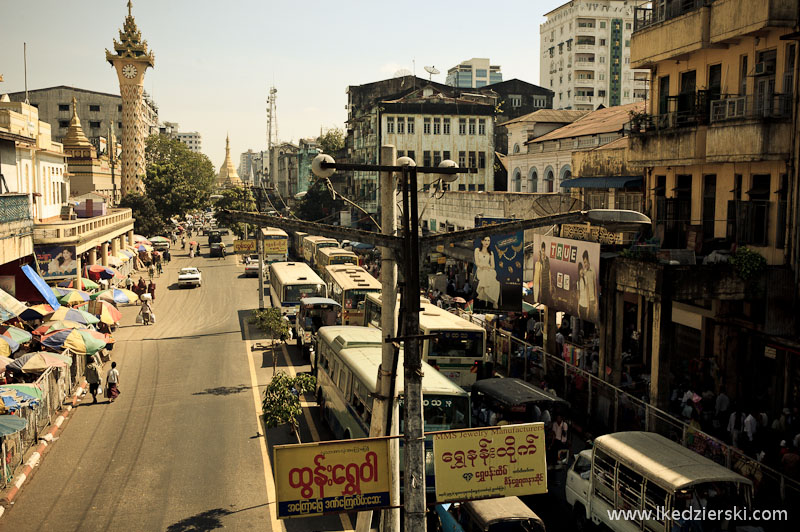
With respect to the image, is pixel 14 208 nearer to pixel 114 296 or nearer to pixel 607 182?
pixel 114 296

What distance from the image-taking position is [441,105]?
71.7 metres


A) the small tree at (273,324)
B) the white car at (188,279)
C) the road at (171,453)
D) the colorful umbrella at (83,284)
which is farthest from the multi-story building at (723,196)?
the white car at (188,279)

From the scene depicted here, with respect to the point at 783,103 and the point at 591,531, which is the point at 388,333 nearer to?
the point at 591,531

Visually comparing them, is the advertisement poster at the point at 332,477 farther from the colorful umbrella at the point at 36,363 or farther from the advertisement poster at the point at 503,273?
the advertisement poster at the point at 503,273

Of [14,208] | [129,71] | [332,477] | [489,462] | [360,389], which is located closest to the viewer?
[332,477]

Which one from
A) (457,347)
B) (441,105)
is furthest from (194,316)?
(441,105)

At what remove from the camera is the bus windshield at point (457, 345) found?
22250 mm

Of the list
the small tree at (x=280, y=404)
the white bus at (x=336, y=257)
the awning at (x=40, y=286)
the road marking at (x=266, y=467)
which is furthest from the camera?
the white bus at (x=336, y=257)

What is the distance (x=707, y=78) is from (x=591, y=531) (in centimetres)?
1379

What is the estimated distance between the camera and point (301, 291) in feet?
116

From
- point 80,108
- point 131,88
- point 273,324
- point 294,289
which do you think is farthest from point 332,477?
point 80,108

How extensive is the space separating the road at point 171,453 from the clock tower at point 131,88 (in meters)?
47.8

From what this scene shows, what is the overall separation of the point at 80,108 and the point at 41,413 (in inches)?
3892

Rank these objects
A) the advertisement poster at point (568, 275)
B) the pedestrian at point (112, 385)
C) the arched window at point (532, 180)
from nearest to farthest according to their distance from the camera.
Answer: the advertisement poster at point (568, 275), the pedestrian at point (112, 385), the arched window at point (532, 180)
